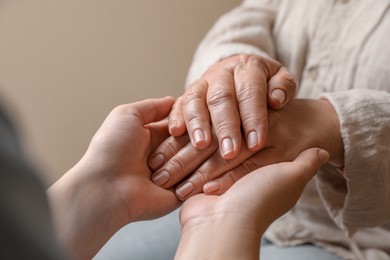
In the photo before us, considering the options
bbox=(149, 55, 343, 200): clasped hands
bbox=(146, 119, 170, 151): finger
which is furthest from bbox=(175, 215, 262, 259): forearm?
bbox=(146, 119, 170, 151): finger

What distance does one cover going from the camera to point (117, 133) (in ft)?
2.44

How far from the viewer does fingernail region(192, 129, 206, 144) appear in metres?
0.72

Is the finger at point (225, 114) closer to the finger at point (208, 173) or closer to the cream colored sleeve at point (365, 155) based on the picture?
the finger at point (208, 173)

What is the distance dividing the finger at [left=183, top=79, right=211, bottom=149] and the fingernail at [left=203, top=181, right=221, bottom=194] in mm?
57

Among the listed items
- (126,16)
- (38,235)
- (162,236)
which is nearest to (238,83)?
(162,236)

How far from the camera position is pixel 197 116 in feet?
2.41

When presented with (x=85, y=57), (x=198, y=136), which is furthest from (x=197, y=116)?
(x=85, y=57)

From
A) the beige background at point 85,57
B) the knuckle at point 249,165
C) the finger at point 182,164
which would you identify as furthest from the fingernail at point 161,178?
the beige background at point 85,57

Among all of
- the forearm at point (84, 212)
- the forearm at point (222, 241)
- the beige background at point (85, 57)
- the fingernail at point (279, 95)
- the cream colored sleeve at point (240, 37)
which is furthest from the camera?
the beige background at point (85, 57)

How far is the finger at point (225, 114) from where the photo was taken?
2.29ft

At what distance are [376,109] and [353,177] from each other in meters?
0.11

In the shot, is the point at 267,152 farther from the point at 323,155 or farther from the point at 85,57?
the point at 85,57

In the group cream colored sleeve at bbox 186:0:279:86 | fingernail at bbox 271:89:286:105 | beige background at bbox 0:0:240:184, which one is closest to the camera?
fingernail at bbox 271:89:286:105

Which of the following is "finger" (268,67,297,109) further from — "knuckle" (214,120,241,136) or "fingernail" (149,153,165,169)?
"fingernail" (149,153,165,169)
